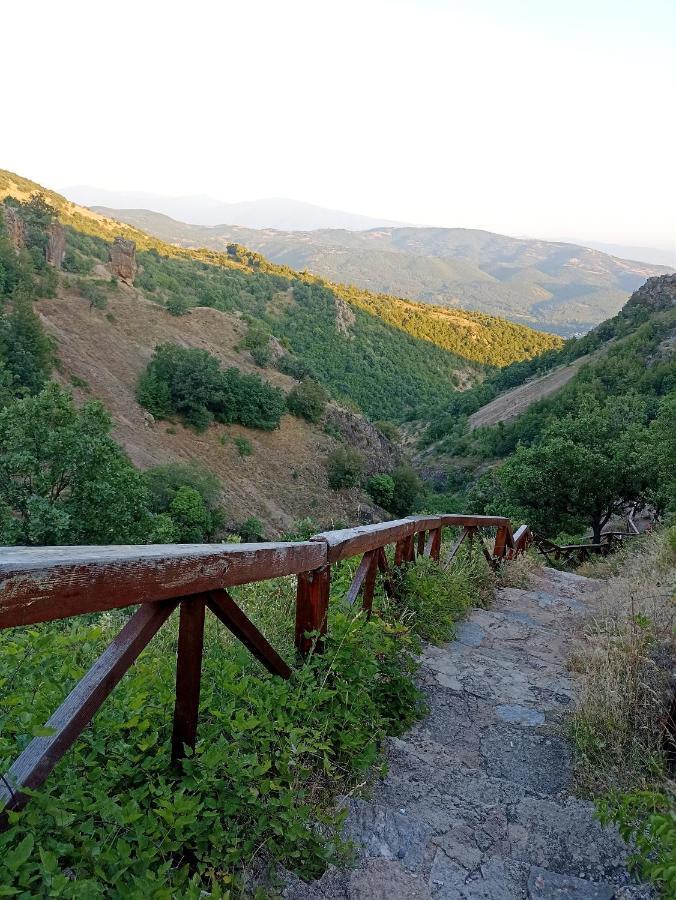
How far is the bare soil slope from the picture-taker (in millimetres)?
25484

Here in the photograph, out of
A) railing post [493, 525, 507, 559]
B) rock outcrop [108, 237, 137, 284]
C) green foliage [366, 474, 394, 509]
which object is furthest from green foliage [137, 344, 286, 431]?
railing post [493, 525, 507, 559]

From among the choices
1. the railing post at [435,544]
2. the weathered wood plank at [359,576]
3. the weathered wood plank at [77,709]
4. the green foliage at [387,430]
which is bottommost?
the green foliage at [387,430]

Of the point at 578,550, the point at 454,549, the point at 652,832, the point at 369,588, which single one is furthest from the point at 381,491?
the point at 652,832

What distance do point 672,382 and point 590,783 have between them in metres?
36.8

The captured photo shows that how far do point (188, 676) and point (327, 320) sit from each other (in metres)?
63.3

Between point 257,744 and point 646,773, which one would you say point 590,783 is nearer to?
point 646,773

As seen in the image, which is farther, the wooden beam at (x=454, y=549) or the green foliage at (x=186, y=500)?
the green foliage at (x=186, y=500)

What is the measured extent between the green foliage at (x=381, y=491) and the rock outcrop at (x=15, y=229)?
2268cm

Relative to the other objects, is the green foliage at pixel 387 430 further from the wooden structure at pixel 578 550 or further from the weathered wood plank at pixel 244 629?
the weathered wood plank at pixel 244 629

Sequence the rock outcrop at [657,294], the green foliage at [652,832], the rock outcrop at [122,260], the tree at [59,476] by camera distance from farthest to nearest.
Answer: the rock outcrop at [657,294] → the rock outcrop at [122,260] → the tree at [59,476] → the green foliage at [652,832]

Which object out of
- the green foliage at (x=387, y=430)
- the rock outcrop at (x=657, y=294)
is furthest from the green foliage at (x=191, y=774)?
the rock outcrop at (x=657, y=294)

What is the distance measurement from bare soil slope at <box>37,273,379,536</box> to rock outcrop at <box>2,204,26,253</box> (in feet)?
11.9

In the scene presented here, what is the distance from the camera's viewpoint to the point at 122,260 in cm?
3625

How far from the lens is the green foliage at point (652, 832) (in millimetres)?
1650
